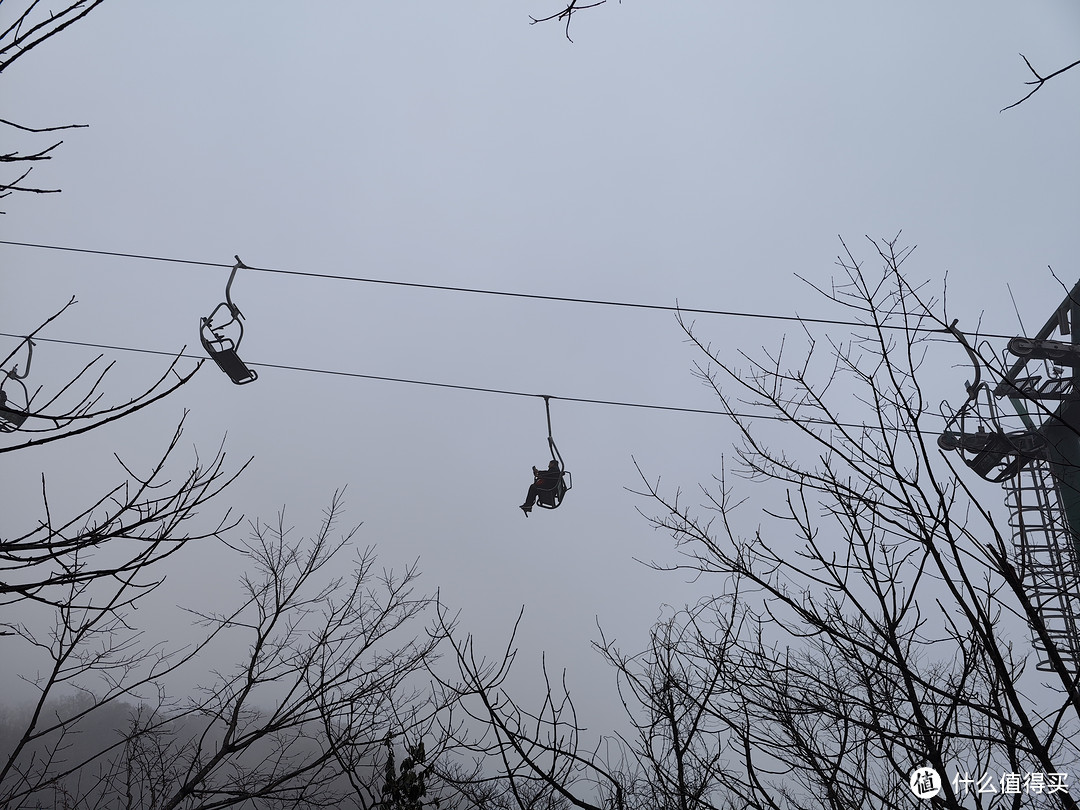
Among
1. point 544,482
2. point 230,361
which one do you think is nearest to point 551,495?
point 544,482

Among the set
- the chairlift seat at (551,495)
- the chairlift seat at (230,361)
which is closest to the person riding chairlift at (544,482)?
the chairlift seat at (551,495)

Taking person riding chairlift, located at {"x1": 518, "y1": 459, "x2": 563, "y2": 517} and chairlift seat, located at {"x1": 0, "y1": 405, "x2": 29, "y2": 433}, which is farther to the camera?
person riding chairlift, located at {"x1": 518, "y1": 459, "x2": 563, "y2": 517}

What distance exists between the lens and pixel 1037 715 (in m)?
2.74

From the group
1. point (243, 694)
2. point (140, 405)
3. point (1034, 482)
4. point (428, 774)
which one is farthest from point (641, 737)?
point (1034, 482)

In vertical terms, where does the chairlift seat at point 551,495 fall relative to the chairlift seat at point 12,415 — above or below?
above

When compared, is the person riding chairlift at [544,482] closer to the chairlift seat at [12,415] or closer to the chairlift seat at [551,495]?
the chairlift seat at [551,495]

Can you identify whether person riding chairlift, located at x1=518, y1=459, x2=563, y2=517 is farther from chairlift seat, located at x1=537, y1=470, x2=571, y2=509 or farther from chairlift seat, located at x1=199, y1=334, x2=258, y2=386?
chairlift seat, located at x1=199, y1=334, x2=258, y2=386

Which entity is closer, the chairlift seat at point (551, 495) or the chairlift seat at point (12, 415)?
the chairlift seat at point (12, 415)

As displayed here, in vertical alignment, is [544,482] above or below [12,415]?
above

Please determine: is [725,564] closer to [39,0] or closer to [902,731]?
[902,731]

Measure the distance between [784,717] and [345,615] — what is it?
6.11 metres

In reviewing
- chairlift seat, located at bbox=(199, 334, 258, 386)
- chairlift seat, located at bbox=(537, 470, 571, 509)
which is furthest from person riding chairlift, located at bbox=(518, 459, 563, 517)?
chairlift seat, located at bbox=(199, 334, 258, 386)

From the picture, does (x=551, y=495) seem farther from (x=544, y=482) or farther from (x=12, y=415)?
(x=12, y=415)

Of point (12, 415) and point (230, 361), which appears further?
point (230, 361)
